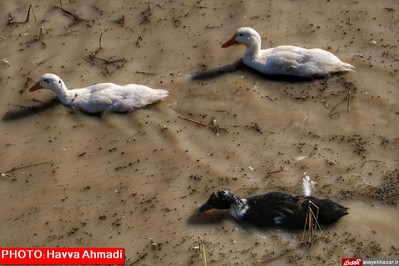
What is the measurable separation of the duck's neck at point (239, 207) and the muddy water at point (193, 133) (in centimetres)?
10

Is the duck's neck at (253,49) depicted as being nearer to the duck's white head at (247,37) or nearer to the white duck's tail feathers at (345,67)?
the duck's white head at (247,37)

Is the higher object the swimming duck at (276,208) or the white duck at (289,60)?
the white duck at (289,60)

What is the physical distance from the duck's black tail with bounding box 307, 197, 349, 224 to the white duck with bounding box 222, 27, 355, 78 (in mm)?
2199

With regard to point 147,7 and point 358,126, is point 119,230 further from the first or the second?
point 147,7

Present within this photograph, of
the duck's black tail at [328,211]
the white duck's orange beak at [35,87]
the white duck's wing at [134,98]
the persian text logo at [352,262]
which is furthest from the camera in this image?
the white duck's orange beak at [35,87]

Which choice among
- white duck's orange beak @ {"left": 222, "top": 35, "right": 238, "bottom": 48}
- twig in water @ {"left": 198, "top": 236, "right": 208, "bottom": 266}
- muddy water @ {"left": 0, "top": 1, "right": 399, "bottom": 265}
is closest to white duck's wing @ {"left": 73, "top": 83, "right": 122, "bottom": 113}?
muddy water @ {"left": 0, "top": 1, "right": 399, "bottom": 265}

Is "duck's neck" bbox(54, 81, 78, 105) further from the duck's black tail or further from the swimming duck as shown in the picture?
the duck's black tail

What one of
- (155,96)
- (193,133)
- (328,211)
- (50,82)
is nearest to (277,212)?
(328,211)

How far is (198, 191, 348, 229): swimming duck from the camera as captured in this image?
529cm

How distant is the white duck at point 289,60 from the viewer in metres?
7.07

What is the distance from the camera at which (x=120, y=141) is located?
6.67 m

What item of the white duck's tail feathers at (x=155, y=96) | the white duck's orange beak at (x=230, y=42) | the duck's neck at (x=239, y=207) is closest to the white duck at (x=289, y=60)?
the white duck's orange beak at (x=230, y=42)

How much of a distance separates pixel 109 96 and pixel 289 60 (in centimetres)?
217

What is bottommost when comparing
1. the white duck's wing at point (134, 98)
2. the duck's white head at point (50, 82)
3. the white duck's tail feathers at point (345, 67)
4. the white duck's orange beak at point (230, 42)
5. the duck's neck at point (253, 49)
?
the white duck's wing at point (134, 98)
